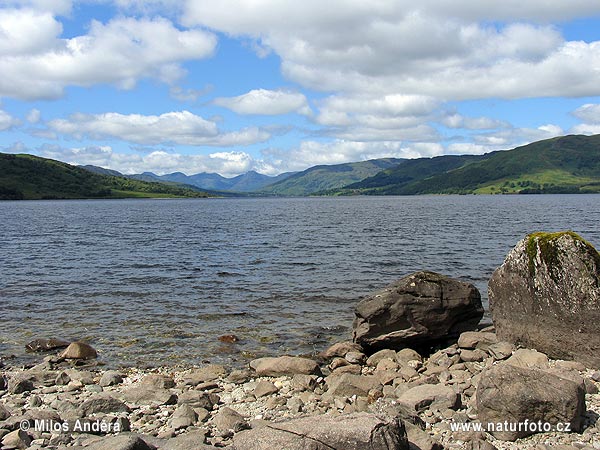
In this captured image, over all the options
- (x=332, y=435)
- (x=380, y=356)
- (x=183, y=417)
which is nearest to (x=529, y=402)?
(x=332, y=435)

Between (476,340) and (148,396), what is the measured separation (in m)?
12.5

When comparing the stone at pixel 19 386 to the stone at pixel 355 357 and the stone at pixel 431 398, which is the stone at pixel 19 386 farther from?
the stone at pixel 431 398

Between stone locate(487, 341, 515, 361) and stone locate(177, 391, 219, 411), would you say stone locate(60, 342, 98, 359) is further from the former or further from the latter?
stone locate(487, 341, 515, 361)

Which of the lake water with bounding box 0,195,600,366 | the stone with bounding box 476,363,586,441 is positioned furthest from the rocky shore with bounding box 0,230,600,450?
the lake water with bounding box 0,195,600,366

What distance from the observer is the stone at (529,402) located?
37.6ft

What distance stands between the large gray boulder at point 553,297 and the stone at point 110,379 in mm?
14377

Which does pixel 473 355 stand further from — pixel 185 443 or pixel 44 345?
pixel 44 345

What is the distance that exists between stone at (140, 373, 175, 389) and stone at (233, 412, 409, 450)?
710 centimetres

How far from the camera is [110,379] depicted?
17.1 m

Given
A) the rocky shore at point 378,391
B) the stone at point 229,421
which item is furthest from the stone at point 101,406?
the stone at point 229,421

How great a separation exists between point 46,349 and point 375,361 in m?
14.2

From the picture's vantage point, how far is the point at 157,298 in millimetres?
31125

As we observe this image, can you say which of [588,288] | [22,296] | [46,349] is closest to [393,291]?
[588,288]

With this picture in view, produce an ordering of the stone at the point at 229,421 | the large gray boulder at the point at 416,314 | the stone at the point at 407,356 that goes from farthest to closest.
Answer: the large gray boulder at the point at 416,314
the stone at the point at 407,356
the stone at the point at 229,421
